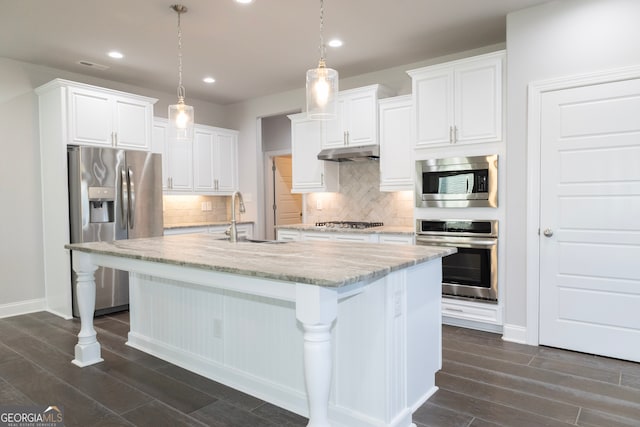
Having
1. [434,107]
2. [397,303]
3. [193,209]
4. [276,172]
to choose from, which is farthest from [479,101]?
[193,209]

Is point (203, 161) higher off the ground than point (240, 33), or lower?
lower

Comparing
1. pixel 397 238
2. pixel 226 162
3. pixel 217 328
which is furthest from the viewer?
pixel 226 162

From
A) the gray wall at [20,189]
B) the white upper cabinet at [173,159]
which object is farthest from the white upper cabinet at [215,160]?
the gray wall at [20,189]

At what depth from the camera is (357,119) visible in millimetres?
4781

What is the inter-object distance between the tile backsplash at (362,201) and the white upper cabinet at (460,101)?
1.04 meters

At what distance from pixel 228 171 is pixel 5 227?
290 cm

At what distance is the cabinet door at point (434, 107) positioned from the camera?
390 cm

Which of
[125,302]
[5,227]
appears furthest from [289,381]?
[5,227]

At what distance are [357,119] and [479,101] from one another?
4.79ft

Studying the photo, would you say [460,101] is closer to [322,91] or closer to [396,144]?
[396,144]

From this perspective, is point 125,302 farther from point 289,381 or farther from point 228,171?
point 289,381

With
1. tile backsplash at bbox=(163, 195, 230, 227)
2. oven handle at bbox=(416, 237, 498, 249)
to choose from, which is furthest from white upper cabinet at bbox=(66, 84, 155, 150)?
oven handle at bbox=(416, 237, 498, 249)

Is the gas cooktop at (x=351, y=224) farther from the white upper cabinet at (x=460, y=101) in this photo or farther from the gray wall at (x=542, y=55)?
the gray wall at (x=542, y=55)

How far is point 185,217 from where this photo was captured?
6156 millimetres
